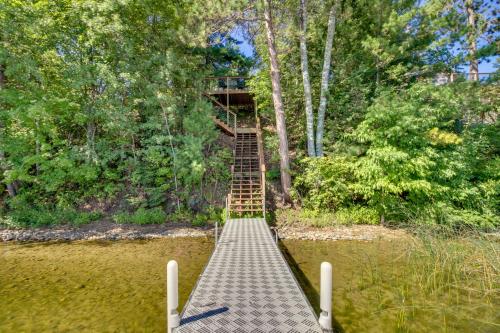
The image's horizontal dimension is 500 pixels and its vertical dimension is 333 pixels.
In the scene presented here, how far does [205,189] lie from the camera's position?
11.1m

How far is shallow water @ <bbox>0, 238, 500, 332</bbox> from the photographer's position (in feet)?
13.1

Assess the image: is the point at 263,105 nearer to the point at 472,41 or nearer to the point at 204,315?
the point at 472,41

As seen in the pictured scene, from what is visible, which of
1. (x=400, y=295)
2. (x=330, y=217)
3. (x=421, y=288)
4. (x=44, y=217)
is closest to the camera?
(x=400, y=295)

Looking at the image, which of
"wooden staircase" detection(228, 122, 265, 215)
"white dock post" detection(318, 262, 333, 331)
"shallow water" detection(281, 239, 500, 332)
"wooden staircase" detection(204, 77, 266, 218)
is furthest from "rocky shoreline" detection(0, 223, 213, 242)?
"white dock post" detection(318, 262, 333, 331)

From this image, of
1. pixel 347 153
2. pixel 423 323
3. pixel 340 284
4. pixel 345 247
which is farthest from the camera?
pixel 347 153

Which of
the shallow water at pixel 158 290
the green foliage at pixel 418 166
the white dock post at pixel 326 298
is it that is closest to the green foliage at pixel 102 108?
the shallow water at pixel 158 290

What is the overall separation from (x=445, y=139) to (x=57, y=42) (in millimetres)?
14299

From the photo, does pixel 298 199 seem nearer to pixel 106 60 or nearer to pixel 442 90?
pixel 442 90

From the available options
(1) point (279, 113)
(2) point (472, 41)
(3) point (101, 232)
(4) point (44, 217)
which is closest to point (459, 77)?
(2) point (472, 41)

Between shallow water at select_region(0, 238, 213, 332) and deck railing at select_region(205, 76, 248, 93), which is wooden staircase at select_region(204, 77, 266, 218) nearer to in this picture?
deck railing at select_region(205, 76, 248, 93)

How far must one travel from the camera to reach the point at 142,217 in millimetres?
9914

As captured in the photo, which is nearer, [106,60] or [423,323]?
[423,323]

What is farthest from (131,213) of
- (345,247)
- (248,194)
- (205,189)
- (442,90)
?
(442,90)

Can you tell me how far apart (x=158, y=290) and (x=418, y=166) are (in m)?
8.35
